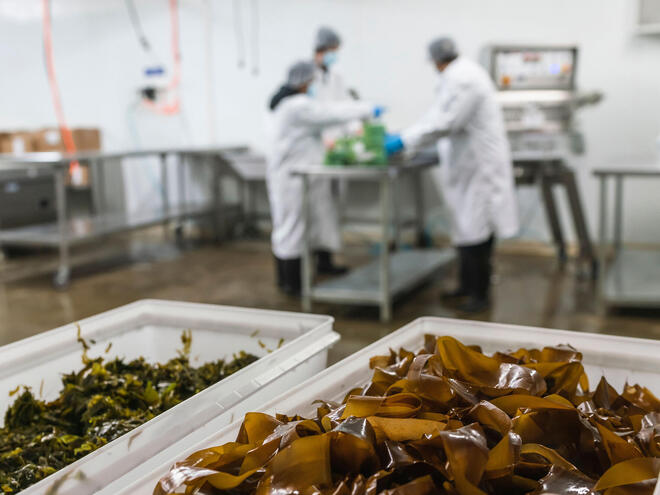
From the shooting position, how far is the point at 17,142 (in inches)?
195

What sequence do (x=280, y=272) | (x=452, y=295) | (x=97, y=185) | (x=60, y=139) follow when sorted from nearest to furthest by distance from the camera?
(x=452, y=295), (x=280, y=272), (x=60, y=139), (x=97, y=185)

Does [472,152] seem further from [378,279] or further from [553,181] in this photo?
[553,181]

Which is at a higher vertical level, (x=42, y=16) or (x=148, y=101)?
(x=42, y=16)

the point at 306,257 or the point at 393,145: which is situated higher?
the point at 393,145

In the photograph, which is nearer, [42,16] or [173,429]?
[173,429]

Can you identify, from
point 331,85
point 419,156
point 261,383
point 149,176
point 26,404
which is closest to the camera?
point 261,383

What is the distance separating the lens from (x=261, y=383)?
0.91 metres

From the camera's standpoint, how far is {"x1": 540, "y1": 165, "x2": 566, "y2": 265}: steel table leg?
4.19 metres

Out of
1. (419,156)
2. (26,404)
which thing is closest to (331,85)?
(419,156)

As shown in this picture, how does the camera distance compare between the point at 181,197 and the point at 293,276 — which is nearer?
the point at 293,276

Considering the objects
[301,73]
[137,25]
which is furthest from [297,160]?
[137,25]

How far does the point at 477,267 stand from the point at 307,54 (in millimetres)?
2639

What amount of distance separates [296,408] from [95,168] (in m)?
5.48

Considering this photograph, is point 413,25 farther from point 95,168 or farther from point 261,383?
point 261,383
